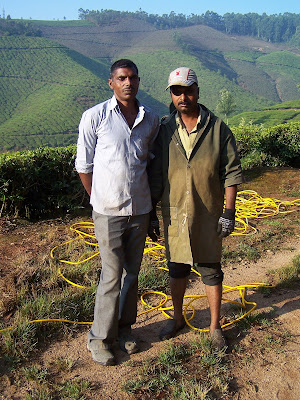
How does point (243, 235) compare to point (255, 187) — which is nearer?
point (243, 235)

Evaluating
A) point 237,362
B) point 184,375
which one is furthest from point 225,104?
point 184,375

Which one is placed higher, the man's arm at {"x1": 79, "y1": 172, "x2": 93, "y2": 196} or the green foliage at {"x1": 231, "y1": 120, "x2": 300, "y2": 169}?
the man's arm at {"x1": 79, "y1": 172, "x2": 93, "y2": 196}

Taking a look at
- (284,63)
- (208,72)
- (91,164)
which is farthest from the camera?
(284,63)

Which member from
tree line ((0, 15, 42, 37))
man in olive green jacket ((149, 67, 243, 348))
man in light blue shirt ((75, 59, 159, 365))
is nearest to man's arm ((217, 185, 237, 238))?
man in olive green jacket ((149, 67, 243, 348))

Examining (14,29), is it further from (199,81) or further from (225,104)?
(225,104)

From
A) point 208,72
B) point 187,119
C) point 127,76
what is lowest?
point 208,72

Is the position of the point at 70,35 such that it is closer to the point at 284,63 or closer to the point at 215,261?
the point at 284,63

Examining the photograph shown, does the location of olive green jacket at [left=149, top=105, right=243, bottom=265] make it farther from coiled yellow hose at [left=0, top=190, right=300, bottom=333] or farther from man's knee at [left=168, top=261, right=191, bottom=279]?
coiled yellow hose at [left=0, top=190, right=300, bottom=333]

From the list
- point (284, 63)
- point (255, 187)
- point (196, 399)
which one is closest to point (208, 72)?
point (284, 63)

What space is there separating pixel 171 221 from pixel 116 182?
0.54 meters

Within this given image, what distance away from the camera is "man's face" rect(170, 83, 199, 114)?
2.74 metres

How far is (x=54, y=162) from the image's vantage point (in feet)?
20.7

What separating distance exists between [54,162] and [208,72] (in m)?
98.4

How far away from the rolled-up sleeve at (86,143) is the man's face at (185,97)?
1.97 ft
